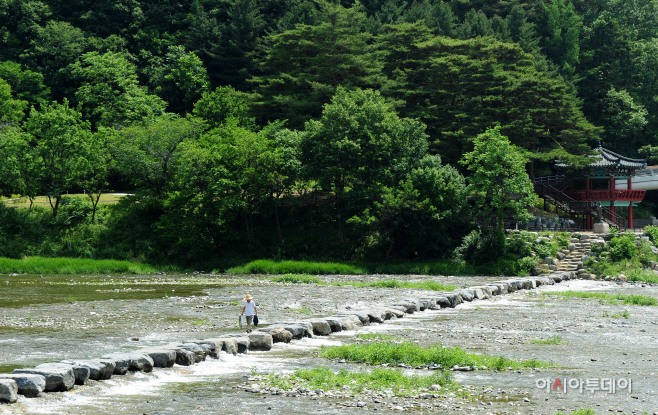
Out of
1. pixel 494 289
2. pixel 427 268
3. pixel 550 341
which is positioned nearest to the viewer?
pixel 550 341

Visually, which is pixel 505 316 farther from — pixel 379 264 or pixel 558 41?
pixel 558 41

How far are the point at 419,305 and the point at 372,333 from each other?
6764 millimetres

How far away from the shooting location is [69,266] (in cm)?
4538

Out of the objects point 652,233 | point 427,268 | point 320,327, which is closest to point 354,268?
point 427,268

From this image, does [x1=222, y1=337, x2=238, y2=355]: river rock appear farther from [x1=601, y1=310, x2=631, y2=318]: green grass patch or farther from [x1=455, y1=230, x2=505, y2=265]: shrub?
[x1=455, y1=230, x2=505, y2=265]: shrub

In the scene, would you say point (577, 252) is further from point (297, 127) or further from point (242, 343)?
point (242, 343)

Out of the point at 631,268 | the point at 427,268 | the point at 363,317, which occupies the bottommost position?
the point at 363,317

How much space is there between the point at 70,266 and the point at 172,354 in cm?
3288

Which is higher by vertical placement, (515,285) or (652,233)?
(652,233)

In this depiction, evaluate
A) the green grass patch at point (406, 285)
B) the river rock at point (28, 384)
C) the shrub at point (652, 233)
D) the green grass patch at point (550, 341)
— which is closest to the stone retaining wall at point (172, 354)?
the river rock at point (28, 384)

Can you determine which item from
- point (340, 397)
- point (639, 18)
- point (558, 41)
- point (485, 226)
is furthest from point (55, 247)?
point (639, 18)

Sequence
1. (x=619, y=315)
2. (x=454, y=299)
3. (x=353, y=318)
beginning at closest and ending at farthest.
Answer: (x=353, y=318), (x=619, y=315), (x=454, y=299)

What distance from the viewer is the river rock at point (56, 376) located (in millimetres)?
12969

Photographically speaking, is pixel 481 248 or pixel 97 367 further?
pixel 481 248
